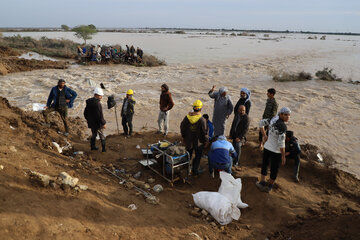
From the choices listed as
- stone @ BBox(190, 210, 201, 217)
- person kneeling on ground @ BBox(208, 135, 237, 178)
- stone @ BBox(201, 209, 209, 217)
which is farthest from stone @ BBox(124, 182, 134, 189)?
person kneeling on ground @ BBox(208, 135, 237, 178)

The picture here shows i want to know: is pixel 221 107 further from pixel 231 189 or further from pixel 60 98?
pixel 60 98

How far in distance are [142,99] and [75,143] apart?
18.0 ft

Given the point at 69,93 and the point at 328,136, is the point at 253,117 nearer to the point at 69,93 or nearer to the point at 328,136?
the point at 328,136

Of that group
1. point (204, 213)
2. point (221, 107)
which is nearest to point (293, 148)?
point (221, 107)

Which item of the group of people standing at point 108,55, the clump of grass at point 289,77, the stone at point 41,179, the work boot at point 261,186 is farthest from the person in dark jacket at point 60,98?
the group of people standing at point 108,55

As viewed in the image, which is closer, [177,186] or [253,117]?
[177,186]

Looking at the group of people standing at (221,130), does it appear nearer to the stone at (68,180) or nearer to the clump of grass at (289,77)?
the stone at (68,180)

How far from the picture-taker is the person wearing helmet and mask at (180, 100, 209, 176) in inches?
190

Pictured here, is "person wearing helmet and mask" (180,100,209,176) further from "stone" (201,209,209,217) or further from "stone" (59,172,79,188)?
"stone" (59,172,79,188)

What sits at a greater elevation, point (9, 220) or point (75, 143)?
point (9, 220)

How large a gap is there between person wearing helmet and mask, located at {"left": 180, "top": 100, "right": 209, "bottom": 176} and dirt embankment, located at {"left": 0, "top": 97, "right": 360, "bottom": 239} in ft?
2.42

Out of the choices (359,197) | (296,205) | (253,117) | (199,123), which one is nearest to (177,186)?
(199,123)

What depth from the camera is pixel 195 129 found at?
15.9 ft

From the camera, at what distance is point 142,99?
1167cm
